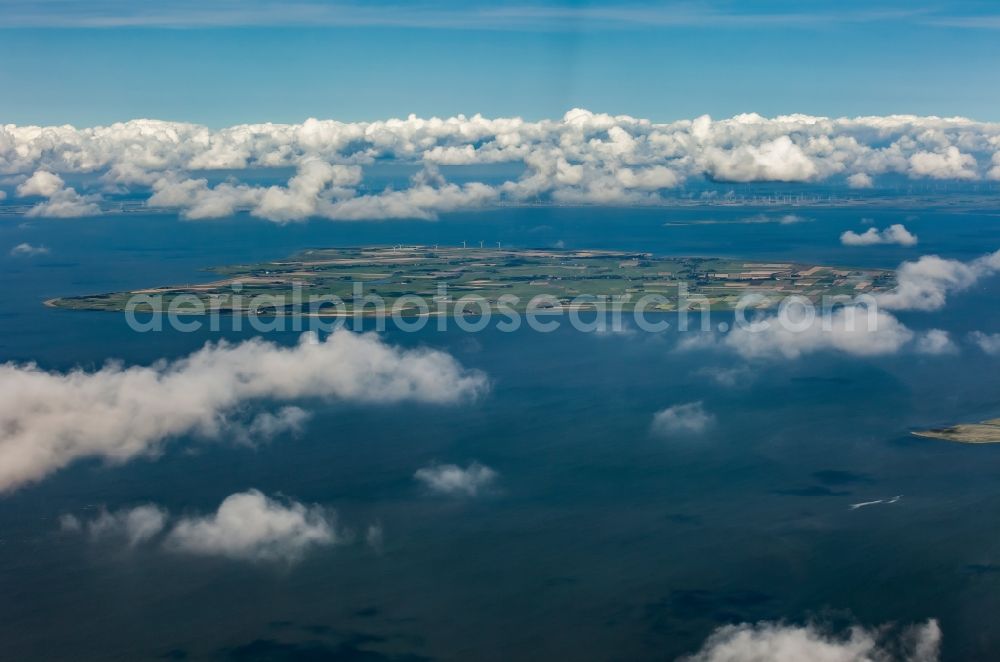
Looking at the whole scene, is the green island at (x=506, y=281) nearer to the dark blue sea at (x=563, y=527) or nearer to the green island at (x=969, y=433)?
the dark blue sea at (x=563, y=527)

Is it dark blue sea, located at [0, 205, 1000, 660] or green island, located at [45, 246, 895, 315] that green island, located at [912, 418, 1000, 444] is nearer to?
dark blue sea, located at [0, 205, 1000, 660]

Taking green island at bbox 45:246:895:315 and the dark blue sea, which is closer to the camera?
the dark blue sea

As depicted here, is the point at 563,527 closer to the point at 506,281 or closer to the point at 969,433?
the point at 969,433

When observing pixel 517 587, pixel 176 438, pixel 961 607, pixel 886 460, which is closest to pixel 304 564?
pixel 517 587

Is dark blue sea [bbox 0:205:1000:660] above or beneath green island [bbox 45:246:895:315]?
beneath

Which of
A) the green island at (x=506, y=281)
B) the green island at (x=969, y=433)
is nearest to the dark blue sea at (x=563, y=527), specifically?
the green island at (x=969, y=433)

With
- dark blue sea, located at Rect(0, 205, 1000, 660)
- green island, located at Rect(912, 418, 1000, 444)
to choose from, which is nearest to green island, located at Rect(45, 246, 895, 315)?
dark blue sea, located at Rect(0, 205, 1000, 660)

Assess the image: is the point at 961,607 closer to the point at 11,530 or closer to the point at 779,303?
the point at 11,530
